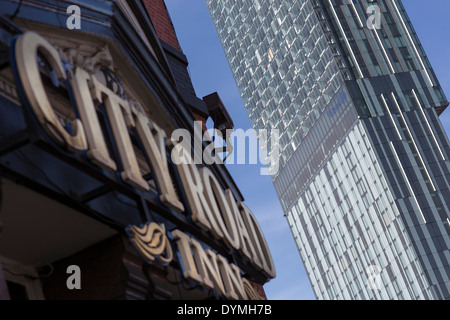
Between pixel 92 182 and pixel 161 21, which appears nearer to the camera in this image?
pixel 92 182

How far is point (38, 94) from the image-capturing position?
7789mm

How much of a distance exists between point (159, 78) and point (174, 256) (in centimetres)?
456

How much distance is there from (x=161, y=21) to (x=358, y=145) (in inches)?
4072

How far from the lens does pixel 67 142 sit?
314 inches

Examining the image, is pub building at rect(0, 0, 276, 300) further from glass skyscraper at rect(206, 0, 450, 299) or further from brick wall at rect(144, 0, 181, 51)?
glass skyscraper at rect(206, 0, 450, 299)

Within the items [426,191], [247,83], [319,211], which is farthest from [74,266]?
[247,83]

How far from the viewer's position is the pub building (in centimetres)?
827

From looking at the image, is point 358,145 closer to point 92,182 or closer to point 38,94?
point 92,182

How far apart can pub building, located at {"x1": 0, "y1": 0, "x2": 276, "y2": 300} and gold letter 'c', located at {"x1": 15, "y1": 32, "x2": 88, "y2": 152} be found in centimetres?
1

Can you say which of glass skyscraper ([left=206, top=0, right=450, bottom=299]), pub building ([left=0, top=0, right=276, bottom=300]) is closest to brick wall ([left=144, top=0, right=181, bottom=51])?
pub building ([left=0, top=0, right=276, bottom=300])

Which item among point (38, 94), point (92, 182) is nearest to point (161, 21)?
point (92, 182)

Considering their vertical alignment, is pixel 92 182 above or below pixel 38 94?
below

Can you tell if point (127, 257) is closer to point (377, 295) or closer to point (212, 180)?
point (212, 180)

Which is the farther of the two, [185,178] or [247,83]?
[247,83]
